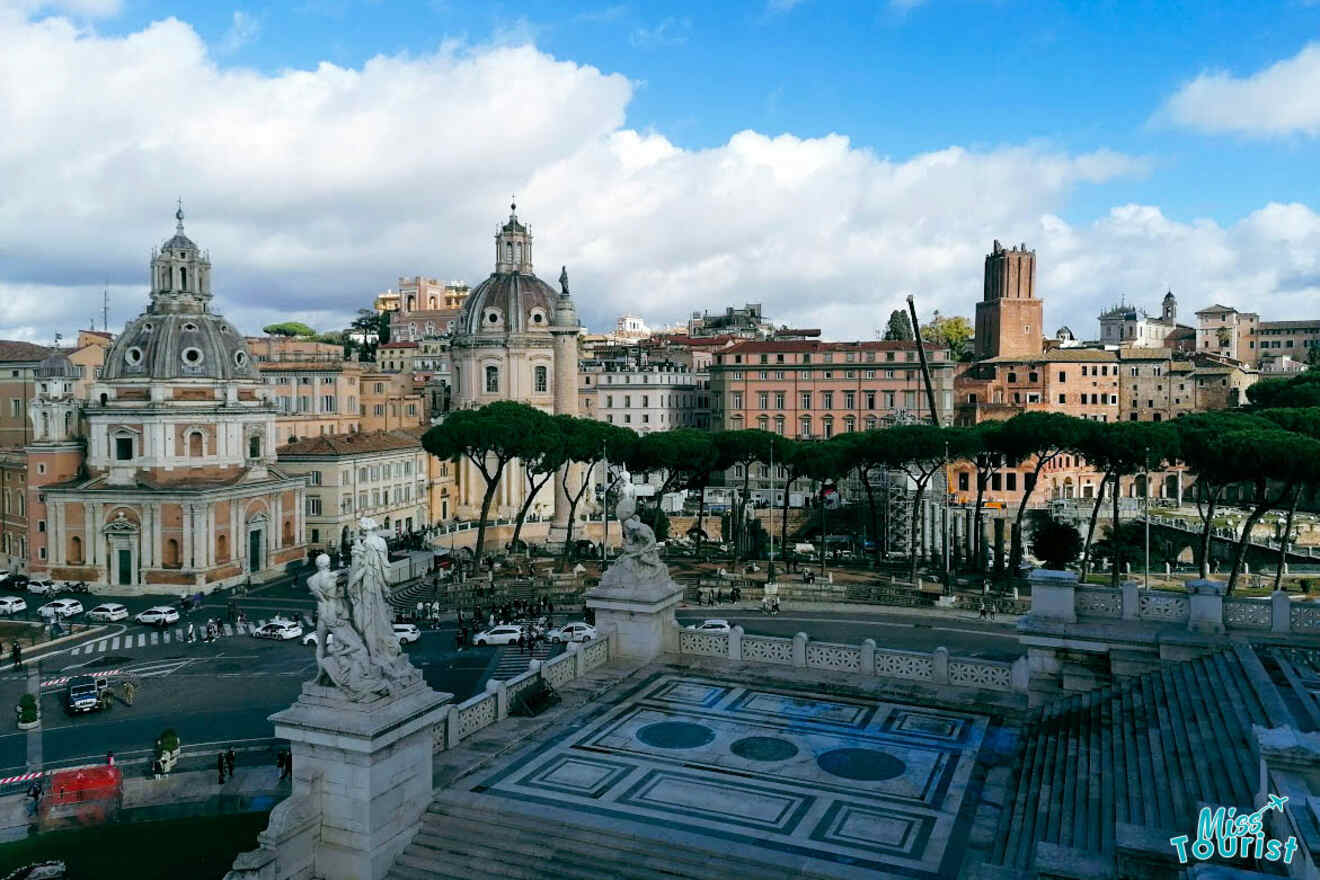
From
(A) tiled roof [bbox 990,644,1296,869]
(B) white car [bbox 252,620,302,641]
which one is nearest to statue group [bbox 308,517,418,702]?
(A) tiled roof [bbox 990,644,1296,869]

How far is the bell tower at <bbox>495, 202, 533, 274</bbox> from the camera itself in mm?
79938

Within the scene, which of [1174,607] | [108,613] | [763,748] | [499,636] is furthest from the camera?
Answer: [108,613]

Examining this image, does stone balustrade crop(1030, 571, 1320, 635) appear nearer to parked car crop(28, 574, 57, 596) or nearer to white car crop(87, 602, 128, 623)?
white car crop(87, 602, 128, 623)

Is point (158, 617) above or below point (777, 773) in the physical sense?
below

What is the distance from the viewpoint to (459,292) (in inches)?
6841

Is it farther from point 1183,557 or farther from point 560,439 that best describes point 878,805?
point 1183,557

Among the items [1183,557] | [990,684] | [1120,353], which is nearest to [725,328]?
[1120,353]

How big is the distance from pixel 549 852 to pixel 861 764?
5629 mm

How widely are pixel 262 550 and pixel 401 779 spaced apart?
148 ft

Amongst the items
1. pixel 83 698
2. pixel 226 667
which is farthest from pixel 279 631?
pixel 83 698

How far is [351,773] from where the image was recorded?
13.5m

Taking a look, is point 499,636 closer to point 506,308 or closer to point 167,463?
point 167,463

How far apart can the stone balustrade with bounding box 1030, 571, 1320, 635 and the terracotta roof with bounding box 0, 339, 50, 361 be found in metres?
66.9

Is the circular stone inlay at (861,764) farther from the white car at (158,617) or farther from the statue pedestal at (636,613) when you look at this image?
the white car at (158,617)
